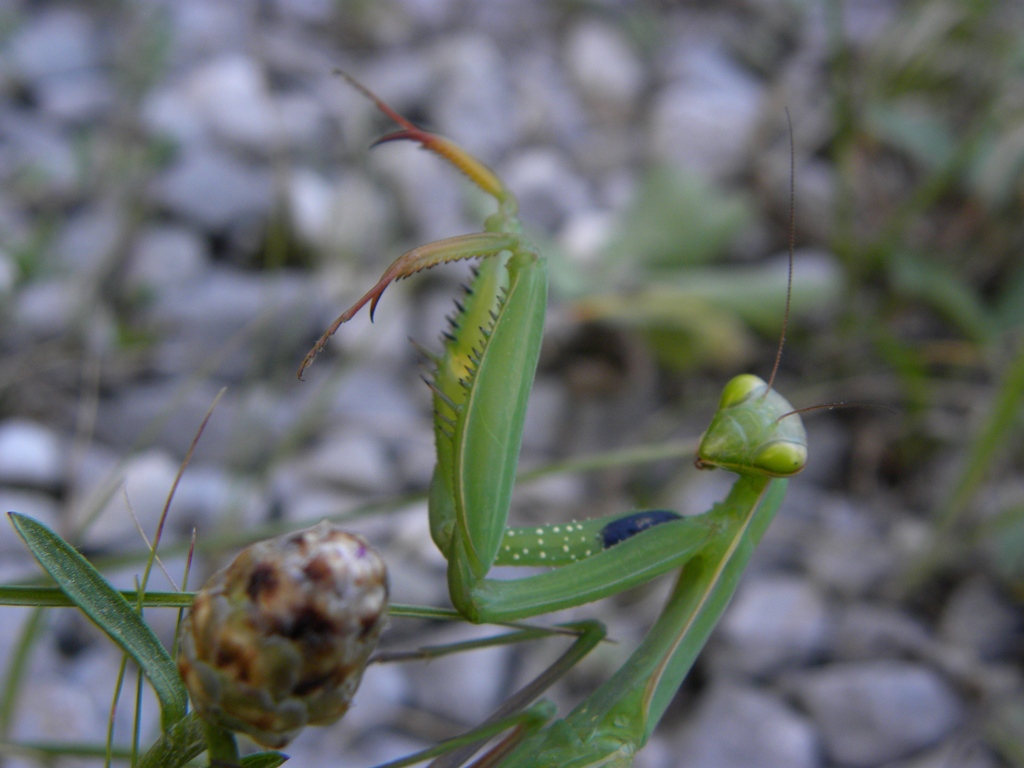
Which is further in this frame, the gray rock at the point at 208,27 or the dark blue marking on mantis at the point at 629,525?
the gray rock at the point at 208,27

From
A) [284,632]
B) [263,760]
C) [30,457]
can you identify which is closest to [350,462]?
[30,457]

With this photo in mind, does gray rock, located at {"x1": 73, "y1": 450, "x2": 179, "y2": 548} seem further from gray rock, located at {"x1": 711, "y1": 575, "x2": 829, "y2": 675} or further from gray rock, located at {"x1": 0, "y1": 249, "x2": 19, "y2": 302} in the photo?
gray rock, located at {"x1": 711, "y1": 575, "x2": 829, "y2": 675}

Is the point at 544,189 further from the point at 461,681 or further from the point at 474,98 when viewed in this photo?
the point at 461,681

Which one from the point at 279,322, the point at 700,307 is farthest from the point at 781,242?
the point at 279,322

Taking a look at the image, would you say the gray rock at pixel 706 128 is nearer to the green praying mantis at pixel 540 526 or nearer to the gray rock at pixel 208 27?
the gray rock at pixel 208 27

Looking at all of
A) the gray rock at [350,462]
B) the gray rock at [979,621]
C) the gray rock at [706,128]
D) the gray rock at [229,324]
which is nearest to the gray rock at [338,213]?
the gray rock at [229,324]

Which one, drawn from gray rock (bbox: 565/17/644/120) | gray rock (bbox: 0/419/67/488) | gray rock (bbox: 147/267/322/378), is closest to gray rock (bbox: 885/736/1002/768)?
gray rock (bbox: 147/267/322/378)

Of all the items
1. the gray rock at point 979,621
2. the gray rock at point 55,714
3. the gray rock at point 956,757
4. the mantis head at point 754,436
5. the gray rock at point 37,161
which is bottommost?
the gray rock at point 956,757
